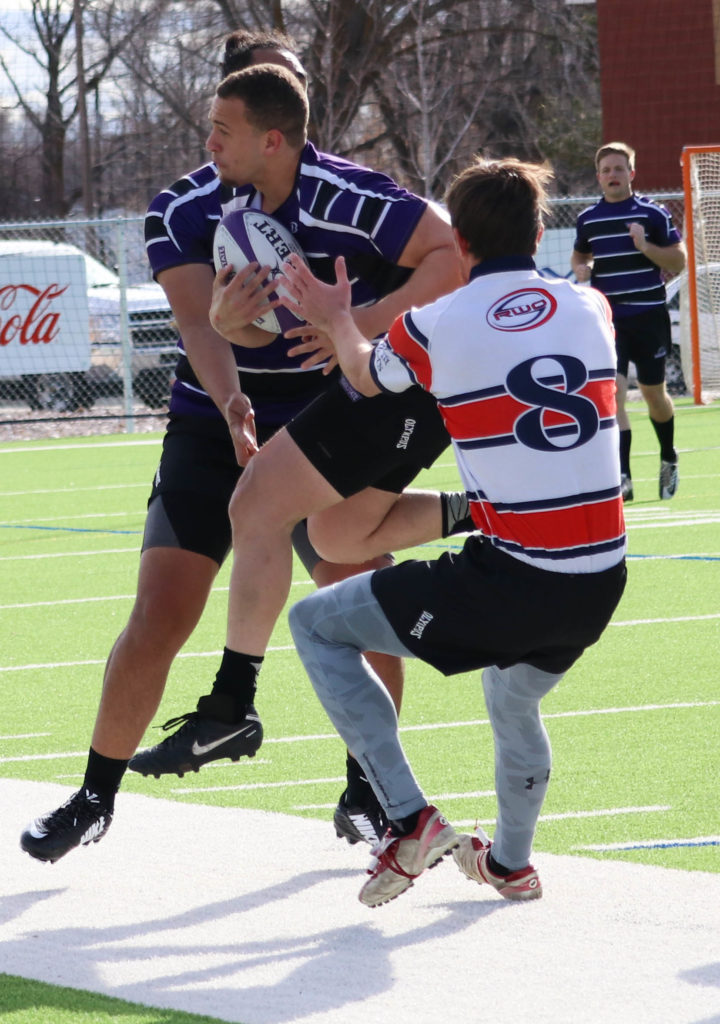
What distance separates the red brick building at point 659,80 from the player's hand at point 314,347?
25741mm

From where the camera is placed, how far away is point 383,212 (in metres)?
4.75

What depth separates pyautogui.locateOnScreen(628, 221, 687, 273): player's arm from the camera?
41.0 feet

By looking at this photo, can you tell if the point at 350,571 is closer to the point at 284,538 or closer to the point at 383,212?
the point at 284,538

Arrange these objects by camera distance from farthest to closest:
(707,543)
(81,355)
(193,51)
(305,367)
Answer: (193,51) → (81,355) → (707,543) → (305,367)

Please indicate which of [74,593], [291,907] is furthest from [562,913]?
[74,593]

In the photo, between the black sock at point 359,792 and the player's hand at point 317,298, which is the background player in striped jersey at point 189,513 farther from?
the player's hand at point 317,298

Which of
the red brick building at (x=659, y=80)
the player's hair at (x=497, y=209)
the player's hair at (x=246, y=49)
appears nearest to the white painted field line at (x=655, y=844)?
the player's hair at (x=497, y=209)

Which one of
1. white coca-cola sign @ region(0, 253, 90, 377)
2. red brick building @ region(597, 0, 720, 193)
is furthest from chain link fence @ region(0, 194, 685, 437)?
red brick building @ region(597, 0, 720, 193)

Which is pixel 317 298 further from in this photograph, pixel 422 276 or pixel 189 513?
pixel 189 513

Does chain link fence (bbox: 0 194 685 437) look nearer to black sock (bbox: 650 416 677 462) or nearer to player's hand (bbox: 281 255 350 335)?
black sock (bbox: 650 416 677 462)

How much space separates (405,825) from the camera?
3.96m

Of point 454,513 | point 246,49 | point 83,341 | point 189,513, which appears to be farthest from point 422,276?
point 83,341

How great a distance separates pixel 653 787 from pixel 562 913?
1.14 m

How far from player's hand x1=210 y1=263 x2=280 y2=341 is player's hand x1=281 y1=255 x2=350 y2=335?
33 cm
